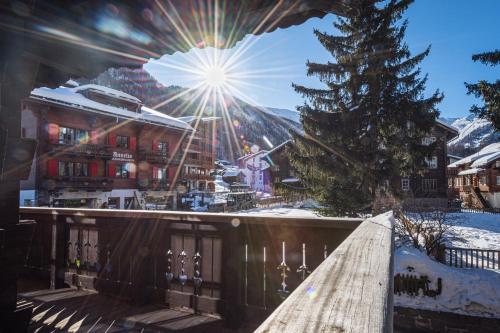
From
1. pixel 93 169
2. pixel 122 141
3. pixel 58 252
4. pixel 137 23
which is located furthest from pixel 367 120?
pixel 122 141

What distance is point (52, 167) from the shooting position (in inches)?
900

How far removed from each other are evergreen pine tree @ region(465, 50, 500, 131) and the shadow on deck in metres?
12.1

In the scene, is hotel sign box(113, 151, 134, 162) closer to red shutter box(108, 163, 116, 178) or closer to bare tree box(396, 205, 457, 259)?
red shutter box(108, 163, 116, 178)

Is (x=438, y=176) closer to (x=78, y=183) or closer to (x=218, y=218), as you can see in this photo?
(x=78, y=183)

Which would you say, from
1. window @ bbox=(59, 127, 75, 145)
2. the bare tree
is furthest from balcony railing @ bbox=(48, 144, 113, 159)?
the bare tree

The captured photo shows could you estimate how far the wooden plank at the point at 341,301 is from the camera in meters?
0.67

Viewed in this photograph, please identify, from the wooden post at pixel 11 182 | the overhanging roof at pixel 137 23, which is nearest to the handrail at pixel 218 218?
the wooden post at pixel 11 182

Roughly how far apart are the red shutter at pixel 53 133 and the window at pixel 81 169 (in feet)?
8.87

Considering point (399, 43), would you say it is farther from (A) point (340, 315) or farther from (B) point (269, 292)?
(A) point (340, 315)

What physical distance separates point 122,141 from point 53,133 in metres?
6.82

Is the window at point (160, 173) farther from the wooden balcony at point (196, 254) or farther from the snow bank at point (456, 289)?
the wooden balcony at point (196, 254)

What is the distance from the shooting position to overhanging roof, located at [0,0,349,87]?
2271mm

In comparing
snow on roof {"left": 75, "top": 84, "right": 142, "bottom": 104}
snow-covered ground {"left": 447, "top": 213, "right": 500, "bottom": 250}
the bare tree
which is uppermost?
snow on roof {"left": 75, "top": 84, "right": 142, "bottom": 104}

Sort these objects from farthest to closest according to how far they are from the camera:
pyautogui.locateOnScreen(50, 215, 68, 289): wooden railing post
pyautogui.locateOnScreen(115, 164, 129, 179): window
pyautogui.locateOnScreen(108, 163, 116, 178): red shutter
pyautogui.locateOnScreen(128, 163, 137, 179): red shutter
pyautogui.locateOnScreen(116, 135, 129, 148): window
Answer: pyautogui.locateOnScreen(128, 163, 137, 179): red shutter, pyautogui.locateOnScreen(116, 135, 129, 148): window, pyautogui.locateOnScreen(115, 164, 129, 179): window, pyautogui.locateOnScreen(108, 163, 116, 178): red shutter, pyautogui.locateOnScreen(50, 215, 68, 289): wooden railing post
